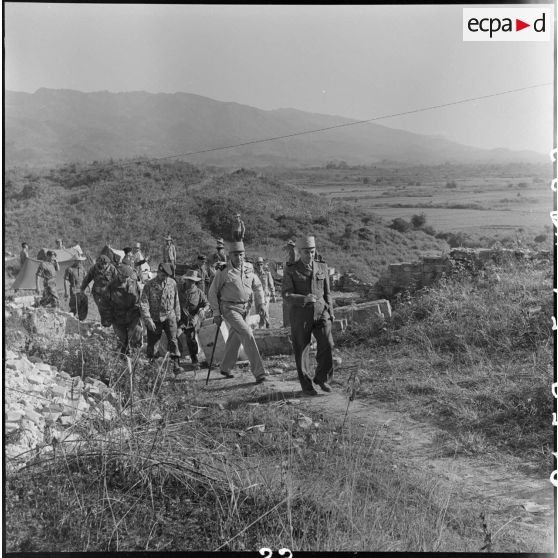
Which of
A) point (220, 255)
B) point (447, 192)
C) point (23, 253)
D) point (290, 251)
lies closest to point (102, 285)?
point (23, 253)

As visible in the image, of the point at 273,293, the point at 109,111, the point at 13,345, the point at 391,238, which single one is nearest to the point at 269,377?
the point at 273,293

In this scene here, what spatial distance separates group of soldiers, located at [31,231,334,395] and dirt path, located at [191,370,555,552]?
172 millimetres

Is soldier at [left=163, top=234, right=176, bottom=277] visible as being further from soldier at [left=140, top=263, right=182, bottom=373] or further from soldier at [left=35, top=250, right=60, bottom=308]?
soldier at [left=35, top=250, right=60, bottom=308]

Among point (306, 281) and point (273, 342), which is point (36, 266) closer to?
point (273, 342)

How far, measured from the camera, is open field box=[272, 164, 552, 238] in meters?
5.58

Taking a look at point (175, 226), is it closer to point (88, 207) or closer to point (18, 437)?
point (88, 207)

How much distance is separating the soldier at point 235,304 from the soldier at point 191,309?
2.21 feet

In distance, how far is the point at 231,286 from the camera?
227 inches

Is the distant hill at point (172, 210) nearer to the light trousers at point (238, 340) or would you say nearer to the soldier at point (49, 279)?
the soldier at point (49, 279)

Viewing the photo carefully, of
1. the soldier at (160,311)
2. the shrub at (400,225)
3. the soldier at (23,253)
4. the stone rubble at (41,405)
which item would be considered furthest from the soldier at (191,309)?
the shrub at (400,225)

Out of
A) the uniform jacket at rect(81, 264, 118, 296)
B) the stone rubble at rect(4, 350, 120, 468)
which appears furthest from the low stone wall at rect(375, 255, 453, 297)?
the stone rubble at rect(4, 350, 120, 468)

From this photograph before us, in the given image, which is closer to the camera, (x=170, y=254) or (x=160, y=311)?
(x=170, y=254)

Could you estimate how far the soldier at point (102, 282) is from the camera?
5.97m

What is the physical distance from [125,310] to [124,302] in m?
0.08
